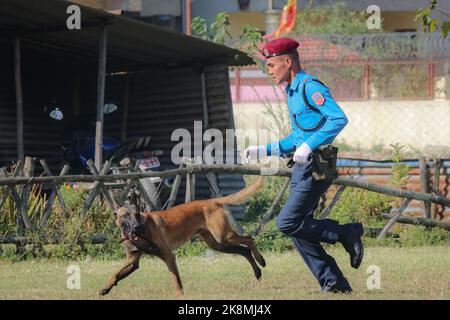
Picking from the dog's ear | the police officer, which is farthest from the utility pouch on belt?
the dog's ear

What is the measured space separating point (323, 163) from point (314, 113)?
0.40 meters

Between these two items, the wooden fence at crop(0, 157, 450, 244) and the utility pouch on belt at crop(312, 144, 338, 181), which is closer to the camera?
the utility pouch on belt at crop(312, 144, 338, 181)

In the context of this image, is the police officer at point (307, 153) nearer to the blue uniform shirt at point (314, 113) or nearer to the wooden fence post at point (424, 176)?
the blue uniform shirt at point (314, 113)

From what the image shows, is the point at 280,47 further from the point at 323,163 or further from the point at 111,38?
the point at 111,38

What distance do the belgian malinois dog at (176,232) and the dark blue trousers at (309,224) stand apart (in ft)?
3.56

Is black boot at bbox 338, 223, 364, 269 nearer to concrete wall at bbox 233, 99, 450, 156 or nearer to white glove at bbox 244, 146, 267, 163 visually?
white glove at bbox 244, 146, 267, 163

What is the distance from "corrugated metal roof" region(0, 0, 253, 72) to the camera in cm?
1247

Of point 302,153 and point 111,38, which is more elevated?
point 111,38

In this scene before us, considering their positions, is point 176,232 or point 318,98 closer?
point 318,98

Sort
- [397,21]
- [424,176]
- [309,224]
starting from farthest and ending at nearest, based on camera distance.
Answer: [397,21] → [424,176] → [309,224]

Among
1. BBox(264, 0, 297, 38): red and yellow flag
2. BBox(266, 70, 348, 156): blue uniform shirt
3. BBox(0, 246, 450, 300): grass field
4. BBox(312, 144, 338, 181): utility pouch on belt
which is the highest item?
BBox(264, 0, 297, 38): red and yellow flag

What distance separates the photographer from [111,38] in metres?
14.3

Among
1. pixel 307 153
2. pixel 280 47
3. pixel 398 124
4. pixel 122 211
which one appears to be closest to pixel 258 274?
pixel 122 211

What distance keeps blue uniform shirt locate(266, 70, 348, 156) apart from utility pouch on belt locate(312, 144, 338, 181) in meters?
0.09
